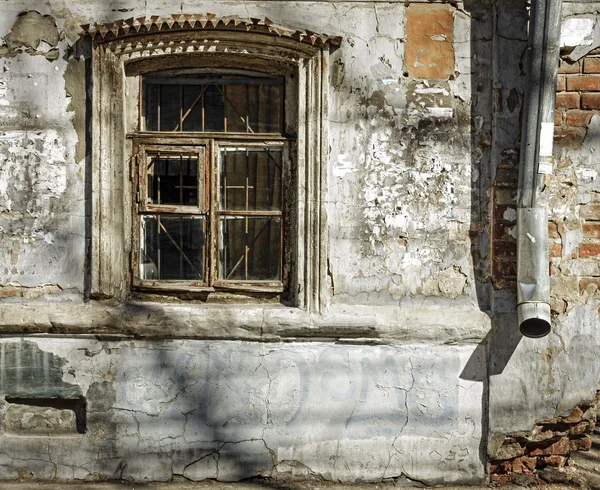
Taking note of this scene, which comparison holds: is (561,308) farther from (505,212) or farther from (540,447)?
(540,447)

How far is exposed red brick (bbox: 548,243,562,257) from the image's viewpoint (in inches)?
147

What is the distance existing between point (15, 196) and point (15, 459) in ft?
5.19

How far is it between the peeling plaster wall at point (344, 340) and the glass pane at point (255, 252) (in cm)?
29

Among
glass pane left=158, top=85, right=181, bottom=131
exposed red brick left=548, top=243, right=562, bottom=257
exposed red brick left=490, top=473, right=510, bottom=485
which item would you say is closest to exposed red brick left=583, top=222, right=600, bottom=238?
exposed red brick left=548, top=243, right=562, bottom=257

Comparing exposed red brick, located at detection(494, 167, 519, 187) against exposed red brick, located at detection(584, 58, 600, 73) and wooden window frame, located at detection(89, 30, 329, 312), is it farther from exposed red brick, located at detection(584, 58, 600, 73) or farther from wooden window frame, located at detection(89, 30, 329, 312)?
wooden window frame, located at detection(89, 30, 329, 312)

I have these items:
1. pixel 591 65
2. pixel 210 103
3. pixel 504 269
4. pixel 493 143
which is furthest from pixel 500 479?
pixel 210 103

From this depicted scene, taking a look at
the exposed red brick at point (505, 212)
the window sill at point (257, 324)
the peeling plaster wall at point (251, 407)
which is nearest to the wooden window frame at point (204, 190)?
the window sill at point (257, 324)

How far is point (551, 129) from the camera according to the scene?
3.56 meters

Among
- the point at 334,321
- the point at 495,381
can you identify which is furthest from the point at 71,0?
the point at 495,381

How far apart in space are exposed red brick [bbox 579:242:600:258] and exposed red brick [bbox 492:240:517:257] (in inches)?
15.9

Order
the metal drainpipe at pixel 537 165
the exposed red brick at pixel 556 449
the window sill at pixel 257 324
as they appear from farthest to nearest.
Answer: the exposed red brick at pixel 556 449 → the window sill at pixel 257 324 → the metal drainpipe at pixel 537 165

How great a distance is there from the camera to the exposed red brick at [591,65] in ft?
12.2

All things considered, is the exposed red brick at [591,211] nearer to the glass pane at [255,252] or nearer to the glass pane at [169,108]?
the glass pane at [255,252]

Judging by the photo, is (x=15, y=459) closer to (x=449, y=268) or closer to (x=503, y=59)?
(x=449, y=268)
